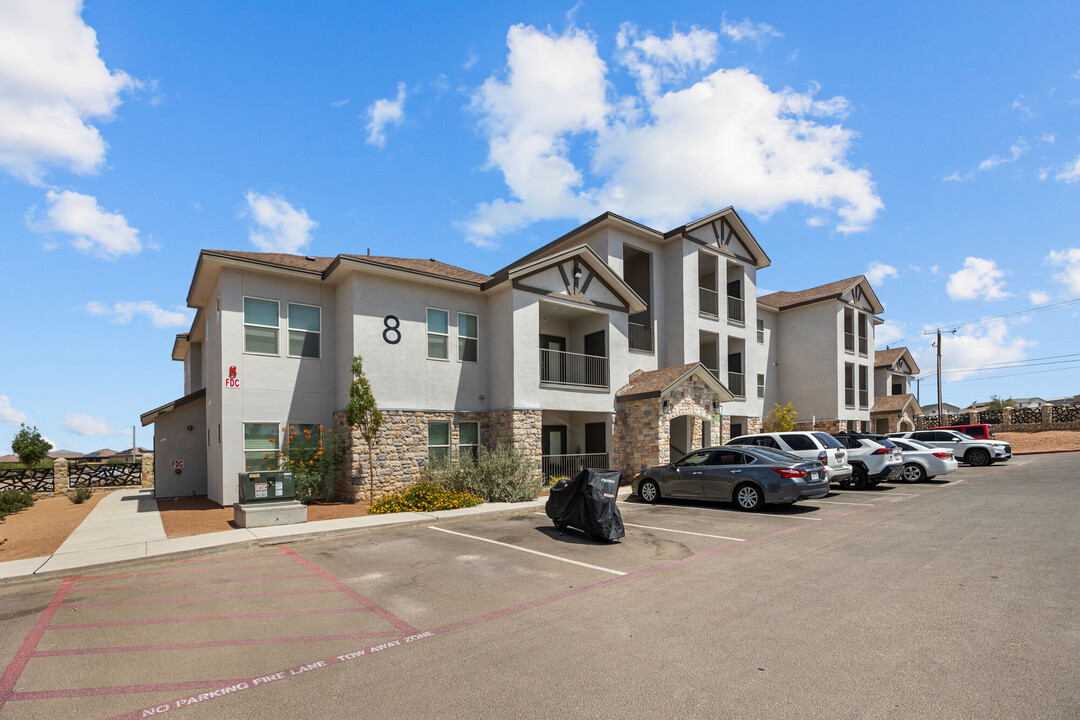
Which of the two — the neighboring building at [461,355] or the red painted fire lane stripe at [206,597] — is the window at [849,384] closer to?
the neighboring building at [461,355]

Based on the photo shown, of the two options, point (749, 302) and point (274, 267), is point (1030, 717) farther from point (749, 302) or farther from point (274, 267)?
point (749, 302)

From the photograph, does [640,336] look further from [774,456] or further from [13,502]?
[13,502]

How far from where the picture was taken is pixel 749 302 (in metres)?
28.0

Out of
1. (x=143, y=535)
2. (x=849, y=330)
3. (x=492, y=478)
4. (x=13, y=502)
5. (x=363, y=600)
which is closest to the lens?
(x=363, y=600)

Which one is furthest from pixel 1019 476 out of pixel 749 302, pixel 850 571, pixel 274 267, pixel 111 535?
pixel 111 535

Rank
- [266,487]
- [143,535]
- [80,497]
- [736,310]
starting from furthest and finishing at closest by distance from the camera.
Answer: [736,310]
[80,497]
[266,487]
[143,535]

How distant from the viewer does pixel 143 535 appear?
11297mm

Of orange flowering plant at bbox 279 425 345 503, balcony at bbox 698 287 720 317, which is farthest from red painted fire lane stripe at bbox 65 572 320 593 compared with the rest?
balcony at bbox 698 287 720 317

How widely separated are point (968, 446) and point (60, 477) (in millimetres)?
40292

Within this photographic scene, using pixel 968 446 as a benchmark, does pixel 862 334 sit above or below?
above

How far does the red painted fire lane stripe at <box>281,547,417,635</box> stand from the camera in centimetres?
600

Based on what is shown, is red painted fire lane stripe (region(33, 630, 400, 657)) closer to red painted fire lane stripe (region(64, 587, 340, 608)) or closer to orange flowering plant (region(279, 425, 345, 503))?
red painted fire lane stripe (region(64, 587, 340, 608))

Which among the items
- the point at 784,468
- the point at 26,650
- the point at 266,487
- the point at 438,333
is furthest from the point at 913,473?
the point at 26,650

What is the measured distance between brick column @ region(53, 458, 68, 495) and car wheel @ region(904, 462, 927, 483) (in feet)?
109
